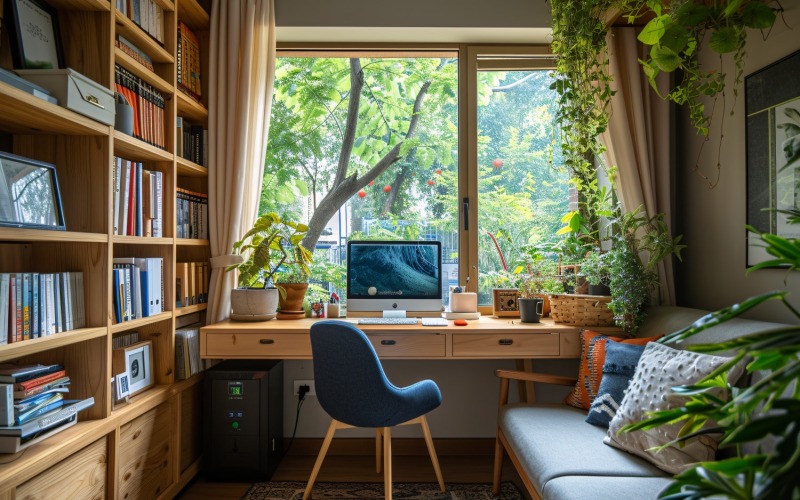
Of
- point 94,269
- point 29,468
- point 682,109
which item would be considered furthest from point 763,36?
point 29,468

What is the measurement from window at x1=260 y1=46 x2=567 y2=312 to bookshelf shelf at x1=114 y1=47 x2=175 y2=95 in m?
0.90

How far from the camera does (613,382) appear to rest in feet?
6.66

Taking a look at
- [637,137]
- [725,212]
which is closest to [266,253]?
[637,137]

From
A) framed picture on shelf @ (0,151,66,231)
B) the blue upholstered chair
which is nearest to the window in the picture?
the blue upholstered chair

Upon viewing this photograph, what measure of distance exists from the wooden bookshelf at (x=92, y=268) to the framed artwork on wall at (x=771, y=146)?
95.7 inches

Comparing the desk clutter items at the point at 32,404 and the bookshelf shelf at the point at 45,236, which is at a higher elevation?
the bookshelf shelf at the point at 45,236

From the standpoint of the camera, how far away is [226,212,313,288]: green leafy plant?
8.67 feet

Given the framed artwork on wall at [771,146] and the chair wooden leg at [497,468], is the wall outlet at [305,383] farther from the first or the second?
the framed artwork on wall at [771,146]

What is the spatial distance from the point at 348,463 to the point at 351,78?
7.64 feet

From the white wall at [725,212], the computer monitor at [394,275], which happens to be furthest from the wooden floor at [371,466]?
the white wall at [725,212]

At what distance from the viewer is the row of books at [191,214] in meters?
2.55

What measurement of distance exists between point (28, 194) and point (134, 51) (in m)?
0.95

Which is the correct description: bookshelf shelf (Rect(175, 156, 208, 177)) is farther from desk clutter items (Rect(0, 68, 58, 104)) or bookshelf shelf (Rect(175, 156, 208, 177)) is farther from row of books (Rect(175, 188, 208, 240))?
desk clutter items (Rect(0, 68, 58, 104))

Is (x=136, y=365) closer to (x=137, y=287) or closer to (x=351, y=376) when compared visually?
(x=137, y=287)
